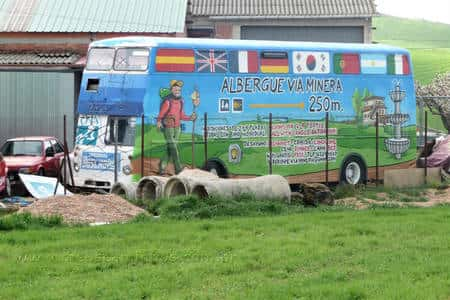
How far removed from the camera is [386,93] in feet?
88.4

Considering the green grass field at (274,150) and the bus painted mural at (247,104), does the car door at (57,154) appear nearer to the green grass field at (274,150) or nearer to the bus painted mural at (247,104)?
the bus painted mural at (247,104)

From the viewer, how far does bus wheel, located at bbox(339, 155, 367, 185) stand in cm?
2581

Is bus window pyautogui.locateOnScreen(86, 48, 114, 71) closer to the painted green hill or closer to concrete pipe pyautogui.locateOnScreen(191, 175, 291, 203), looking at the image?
concrete pipe pyautogui.locateOnScreen(191, 175, 291, 203)

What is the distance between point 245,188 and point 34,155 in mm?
9357

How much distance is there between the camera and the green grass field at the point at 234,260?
32.3 ft

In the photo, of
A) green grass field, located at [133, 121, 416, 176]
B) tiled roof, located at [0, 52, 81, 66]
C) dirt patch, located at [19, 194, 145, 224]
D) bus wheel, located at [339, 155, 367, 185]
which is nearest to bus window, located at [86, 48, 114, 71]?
green grass field, located at [133, 121, 416, 176]

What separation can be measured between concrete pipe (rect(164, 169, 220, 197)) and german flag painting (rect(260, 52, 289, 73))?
18.6 ft

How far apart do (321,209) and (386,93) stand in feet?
30.5

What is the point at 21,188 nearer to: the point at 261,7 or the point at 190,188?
the point at 190,188

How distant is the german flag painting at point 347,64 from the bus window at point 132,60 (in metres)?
5.63

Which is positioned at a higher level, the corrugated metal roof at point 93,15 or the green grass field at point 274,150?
the corrugated metal roof at point 93,15

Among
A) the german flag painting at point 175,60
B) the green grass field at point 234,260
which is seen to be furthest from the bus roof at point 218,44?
the green grass field at point 234,260

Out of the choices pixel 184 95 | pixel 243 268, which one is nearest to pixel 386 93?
pixel 184 95

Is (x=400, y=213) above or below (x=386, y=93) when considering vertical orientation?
below
